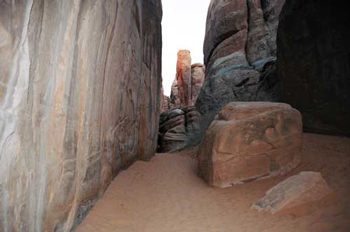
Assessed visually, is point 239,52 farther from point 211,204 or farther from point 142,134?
point 211,204

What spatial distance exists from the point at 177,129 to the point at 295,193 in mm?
11938

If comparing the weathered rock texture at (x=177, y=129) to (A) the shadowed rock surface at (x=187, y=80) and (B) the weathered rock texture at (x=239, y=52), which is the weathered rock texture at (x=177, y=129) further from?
(A) the shadowed rock surface at (x=187, y=80)

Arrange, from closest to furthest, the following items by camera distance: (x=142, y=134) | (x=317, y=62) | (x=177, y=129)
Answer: (x=317, y=62) < (x=142, y=134) < (x=177, y=129)

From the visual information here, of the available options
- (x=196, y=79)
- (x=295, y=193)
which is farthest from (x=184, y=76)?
(x=295, y=193)

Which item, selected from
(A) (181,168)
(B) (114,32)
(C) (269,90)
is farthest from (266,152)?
(C) (269,90)

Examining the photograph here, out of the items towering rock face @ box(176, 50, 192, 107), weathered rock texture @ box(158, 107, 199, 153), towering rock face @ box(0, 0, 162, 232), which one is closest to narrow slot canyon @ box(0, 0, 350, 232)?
towering rock face @ box(0, 0, 162, 232)

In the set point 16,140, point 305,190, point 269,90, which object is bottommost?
point 305,190

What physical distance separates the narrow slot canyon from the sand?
36 millimetres

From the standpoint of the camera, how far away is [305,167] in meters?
6.98

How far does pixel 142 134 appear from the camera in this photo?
32.8 ft

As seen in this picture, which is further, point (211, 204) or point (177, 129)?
point (177, 129)

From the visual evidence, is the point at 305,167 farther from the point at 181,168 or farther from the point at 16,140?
the point at 16,140

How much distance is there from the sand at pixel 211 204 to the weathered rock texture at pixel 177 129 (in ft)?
24.0

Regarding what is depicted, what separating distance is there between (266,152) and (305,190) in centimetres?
190
